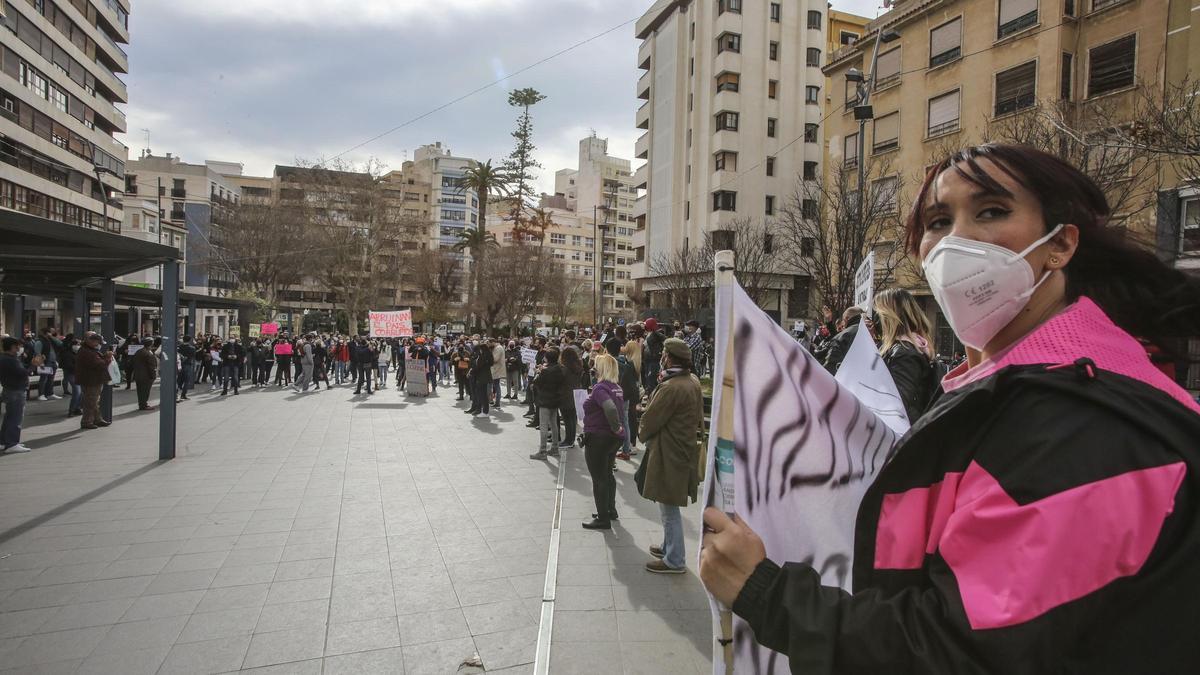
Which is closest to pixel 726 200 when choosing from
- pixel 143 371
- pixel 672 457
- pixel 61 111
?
pixel 143 371

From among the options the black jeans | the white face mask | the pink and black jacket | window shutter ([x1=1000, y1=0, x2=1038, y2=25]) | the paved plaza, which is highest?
window shutter ([x1=1000, y1=0, x2=1038, y2=25])

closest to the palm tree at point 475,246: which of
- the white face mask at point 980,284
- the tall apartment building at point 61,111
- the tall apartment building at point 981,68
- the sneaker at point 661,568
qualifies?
the tall apartment building at point 61,111

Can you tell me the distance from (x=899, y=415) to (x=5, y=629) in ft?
19.0

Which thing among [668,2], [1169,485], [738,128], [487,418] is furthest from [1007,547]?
[668,2]

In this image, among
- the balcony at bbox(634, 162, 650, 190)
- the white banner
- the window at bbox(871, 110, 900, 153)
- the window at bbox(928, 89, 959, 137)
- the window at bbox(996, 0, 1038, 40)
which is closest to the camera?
the white banner

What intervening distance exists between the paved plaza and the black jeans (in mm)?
302

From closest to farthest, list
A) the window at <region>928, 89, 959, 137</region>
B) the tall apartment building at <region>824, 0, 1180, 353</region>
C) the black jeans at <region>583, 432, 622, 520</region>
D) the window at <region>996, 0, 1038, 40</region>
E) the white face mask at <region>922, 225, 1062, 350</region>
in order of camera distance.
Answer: the white face mask at <region>922, 225, 1062, 350</region> < the black jeans at <region>583, 432, 622, 520</region> < the tall apartment building at <region>824, 0, 1180, 353</region> < the window at <region>996, 0, 1038, 40</region> < the window at <region>928, 89, 959, 137</region>

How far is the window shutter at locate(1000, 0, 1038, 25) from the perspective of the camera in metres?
23.6

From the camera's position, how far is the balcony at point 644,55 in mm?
53531

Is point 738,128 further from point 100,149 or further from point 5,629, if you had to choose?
point 100,149

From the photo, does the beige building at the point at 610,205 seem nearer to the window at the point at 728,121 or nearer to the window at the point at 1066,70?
the window at the point at 728,121

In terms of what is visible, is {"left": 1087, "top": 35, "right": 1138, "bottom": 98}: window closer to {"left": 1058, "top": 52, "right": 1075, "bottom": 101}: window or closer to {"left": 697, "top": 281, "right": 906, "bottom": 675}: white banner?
{"left": 1058, "top": 52, "right": 1075, "bottom": 101}: window

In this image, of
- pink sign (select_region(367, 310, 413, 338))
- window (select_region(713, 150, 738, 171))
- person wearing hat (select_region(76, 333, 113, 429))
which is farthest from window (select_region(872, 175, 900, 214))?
window (select_region(713, 150, 738, 171))

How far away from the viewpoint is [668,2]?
49.5 meters
